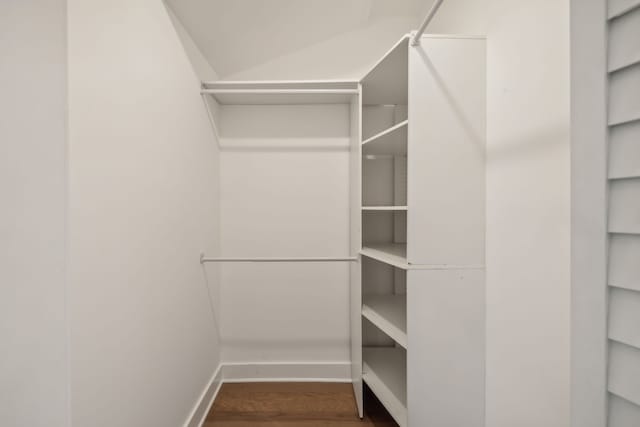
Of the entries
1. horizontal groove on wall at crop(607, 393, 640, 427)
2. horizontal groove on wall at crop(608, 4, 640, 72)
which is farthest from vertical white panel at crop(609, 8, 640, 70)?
horizontal groove on wall at crop(607, 393, 640, 427)

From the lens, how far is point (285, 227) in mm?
2092

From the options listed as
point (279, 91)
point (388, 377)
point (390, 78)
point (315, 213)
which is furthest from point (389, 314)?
point (279, 91)

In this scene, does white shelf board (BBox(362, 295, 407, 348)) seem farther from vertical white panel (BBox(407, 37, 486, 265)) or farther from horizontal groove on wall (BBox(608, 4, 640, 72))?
horizontal groove on wall (BBox(608, 4, 640, 72))

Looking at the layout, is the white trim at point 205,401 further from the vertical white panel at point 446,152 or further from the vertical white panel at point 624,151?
the vertical white panel at point 624,151

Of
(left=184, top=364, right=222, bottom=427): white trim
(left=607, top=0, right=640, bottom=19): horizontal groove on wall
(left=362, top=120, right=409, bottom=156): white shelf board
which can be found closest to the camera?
(left=607, top=0, right=640, bottom=19): horizontal groove on wall

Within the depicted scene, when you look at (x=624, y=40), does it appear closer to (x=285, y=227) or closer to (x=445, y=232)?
(x=445, y=232)

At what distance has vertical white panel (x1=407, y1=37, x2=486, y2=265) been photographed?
1.21m

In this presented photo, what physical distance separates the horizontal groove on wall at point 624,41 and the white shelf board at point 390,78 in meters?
0.74

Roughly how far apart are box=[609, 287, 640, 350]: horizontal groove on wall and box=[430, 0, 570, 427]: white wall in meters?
0.22

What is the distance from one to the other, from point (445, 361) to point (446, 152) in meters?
1.01

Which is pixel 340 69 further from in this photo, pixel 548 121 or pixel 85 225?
pixel 85 225

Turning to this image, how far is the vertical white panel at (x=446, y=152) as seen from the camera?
1211mm

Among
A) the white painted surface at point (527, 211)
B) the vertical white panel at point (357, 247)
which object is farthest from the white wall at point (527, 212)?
the vertical white panel at point (357, 247)

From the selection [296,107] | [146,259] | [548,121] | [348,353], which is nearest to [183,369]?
[146,259]
